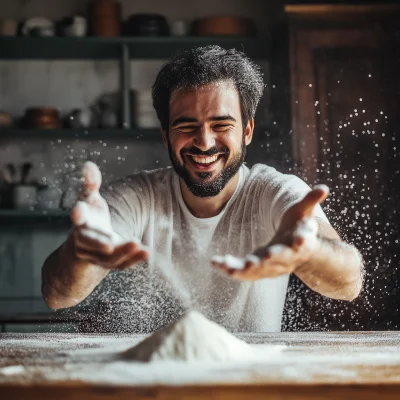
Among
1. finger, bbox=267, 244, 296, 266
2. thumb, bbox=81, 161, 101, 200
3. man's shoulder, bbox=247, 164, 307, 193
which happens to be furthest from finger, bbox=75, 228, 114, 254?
man's shoulder, bbox=247, 164, 307, 193

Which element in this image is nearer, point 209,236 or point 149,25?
point 209,236

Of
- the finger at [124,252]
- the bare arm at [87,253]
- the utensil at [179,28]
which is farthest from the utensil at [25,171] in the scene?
the finger at [124,252]

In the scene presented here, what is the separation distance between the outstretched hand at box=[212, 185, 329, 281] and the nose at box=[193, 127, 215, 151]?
2.00 ft

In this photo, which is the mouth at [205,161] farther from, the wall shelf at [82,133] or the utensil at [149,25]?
the utensil at [149,25]

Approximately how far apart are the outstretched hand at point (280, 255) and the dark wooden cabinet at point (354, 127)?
1575mm

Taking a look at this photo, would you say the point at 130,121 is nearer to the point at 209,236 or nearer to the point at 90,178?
the point at 209,236

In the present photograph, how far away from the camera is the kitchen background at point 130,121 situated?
2900 millimetres

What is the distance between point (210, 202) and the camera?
1983 millimetres

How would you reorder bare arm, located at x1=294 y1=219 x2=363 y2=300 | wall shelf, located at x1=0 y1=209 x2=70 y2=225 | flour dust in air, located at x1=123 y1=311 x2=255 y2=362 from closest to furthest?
flour dust in air, located at x1=123 y1=311 x2=255 y2=362 < bare arm, located at x1=294 y1=219 x2=363 y2=300 < wall shelf, located at x1=0 y1=209 x2=70 y2=225

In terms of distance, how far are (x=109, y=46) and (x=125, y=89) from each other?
0.74ft

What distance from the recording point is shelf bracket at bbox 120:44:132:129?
123 inches

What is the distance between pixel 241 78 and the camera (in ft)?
6.72

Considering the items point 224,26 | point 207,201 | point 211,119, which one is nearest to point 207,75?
point 211,119

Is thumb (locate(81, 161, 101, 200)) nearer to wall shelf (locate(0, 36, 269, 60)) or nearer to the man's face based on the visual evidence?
the man's face
